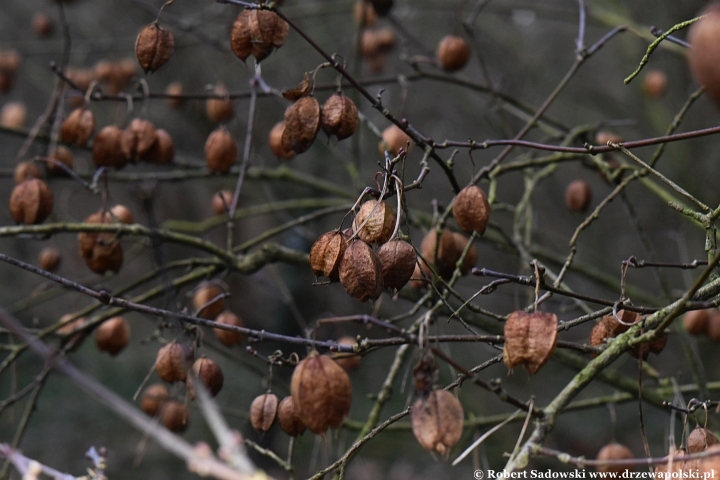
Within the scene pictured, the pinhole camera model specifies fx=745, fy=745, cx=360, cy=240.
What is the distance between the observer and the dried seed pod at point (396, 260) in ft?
5.34

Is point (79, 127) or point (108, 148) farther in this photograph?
point (79, 127)

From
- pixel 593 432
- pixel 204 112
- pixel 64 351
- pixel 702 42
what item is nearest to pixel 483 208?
pixel 702 42

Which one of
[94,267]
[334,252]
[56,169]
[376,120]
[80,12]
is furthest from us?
[80,12]

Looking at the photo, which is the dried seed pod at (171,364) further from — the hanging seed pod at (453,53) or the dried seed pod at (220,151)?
the hanging seed pod at (453,53)

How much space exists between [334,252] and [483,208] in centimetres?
53

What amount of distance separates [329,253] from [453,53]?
77.1 inches

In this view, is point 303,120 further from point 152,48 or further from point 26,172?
point 26,172

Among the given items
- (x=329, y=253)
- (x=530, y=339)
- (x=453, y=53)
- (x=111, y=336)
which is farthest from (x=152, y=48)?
(x=453, y=53)

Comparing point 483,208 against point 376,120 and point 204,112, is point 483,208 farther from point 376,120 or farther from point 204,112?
point 376,120

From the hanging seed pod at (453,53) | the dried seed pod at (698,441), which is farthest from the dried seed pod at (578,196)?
the dried seed pod at (698,441)

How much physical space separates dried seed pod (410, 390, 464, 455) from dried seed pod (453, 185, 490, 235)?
766 mm

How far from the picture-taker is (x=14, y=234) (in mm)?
2336

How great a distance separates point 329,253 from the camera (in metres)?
1.71

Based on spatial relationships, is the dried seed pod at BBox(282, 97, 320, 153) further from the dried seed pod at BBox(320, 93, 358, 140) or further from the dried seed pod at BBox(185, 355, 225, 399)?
the dried seed pod at BBox(185, 355, 225, 399)
